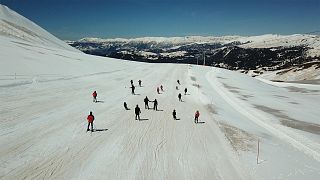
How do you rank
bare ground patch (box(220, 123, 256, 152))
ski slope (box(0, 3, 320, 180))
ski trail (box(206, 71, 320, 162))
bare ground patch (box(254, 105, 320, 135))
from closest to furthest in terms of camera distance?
ski slope (box(0, 3, 320, 180))
bare ground patch (box(220, 123, 256, 152))
ski trail (box(206, 71, 320, 162))
bare ground patch (box(254, 105, 320, 135))

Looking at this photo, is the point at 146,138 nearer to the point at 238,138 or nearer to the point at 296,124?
the point at 238,138

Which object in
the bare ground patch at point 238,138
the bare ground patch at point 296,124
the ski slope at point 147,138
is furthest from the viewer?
the bare ground patch at point 296,124

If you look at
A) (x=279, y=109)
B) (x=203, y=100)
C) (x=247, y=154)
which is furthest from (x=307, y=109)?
(x=247, y=154)

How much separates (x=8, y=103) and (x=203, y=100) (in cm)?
2493

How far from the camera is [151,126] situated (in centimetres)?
2803

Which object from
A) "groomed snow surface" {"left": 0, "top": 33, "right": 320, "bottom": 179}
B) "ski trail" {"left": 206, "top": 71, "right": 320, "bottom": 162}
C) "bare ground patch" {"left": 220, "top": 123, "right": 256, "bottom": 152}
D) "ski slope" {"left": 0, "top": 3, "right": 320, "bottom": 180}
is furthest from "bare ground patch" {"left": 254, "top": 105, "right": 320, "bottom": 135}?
"bare ground patch" {"left": 220, "top": 123, "right": 256, "bottom": 152}

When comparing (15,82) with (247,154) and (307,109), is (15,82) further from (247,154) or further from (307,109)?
(307,109)

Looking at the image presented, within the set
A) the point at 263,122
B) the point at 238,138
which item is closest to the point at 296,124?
the point at 263,122

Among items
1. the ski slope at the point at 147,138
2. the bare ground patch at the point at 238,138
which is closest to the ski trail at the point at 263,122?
the ski slope at the point at 147,138

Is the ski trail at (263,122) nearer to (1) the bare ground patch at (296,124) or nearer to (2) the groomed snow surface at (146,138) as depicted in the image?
(2) the groomed snow surface at (146,138)

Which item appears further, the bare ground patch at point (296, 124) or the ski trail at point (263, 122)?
the bare ground patch at point (296, 124)

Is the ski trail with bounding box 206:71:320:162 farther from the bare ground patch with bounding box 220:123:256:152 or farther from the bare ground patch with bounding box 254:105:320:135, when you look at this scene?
the bare ground patch with bounding box 220:123:256:152

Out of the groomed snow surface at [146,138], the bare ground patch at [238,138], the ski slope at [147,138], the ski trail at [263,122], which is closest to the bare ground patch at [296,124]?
the groomed snow surface at [146,138]

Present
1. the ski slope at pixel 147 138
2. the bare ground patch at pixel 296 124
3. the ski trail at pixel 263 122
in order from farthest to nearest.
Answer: the bare ground patch at pixel 296 124 < the ski trail at pixel 263 122 < the ski slope at pixel 147 138
